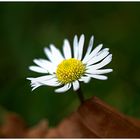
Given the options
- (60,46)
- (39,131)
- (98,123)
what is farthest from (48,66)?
Answer: (60,46)

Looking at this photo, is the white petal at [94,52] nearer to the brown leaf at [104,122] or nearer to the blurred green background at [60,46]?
the brown leaf at [104,122]

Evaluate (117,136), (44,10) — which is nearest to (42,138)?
(117,136)

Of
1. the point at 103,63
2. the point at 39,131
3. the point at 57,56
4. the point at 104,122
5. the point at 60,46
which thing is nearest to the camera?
the point at 103,63

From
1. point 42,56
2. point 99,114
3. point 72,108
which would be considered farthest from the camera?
point 42,56

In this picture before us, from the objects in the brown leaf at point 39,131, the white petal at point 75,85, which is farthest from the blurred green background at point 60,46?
the white petal at point 75,85

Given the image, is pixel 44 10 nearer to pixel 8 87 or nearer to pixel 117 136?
pixel 8 87

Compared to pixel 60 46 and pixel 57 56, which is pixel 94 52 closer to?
pixel 57 56

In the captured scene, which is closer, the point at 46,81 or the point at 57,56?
the point at 46,81

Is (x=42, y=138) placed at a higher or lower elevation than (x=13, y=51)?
lower
